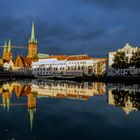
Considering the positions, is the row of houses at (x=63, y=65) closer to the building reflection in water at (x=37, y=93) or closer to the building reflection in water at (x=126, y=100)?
the building reflection in water at (x=37, y=93)

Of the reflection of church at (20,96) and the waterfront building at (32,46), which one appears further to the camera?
the waterfront building at (32,46)

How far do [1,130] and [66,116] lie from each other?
662cm

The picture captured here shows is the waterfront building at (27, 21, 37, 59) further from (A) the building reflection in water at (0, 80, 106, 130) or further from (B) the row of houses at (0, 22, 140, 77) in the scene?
(A) the building reflection in water at (0, 80, 106, 130)

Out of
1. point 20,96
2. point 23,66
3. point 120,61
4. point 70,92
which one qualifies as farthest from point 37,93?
point 23,66

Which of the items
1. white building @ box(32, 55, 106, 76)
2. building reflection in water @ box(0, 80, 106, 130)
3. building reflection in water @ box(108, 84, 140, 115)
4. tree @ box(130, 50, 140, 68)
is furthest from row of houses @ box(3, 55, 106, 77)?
building reflection in water @ box(108, 84, 140, 115)

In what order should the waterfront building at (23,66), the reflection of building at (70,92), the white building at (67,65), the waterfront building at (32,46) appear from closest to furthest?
1. the reflection of building at (70,92)
2. the white building at (67,65)
3. the waterfront building at (23,66)
4. the waterfront building at (32,46)

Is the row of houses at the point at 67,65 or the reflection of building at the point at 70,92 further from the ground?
the row of houses at the point at 67,65

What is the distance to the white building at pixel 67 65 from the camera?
12181 cm

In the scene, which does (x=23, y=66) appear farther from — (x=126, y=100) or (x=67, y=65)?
(x=126, y=100)

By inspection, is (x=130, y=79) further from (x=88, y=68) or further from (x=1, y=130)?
(x=1, y=130)

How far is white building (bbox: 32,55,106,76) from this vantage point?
122 m

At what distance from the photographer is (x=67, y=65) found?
431 ft

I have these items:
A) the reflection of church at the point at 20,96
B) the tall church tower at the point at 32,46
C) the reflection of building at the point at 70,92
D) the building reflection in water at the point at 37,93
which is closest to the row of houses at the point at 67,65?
the tall church tower at the point at 32,46

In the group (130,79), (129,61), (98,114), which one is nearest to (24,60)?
(129,61)
